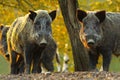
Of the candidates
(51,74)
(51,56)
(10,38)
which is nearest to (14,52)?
(10,38)

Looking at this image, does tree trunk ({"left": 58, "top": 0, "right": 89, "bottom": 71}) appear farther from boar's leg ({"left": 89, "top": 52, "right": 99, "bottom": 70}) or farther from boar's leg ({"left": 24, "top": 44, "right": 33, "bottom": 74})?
boar's leg ({"left": 24, "top": 44, "right": 33, "bottom": 74})

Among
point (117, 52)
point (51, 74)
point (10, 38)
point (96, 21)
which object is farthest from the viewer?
point (10, 38)

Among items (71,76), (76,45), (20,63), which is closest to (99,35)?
(71,76)

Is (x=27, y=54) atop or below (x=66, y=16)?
below

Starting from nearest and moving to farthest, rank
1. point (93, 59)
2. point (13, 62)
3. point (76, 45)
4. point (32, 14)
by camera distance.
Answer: point (32, 14) → point (93, 59) → point (13, 62) → point (76, 45)

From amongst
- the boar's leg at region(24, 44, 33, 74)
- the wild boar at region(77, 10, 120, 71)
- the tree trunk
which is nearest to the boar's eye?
the boar's leg at region(24, 44, 33, 74)

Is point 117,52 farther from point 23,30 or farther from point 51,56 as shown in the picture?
point 23,30

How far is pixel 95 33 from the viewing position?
36.5ft

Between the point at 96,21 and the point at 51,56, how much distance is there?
56.1 inches

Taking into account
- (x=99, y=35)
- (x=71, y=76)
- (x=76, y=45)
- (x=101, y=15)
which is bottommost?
(x=71, y=76)

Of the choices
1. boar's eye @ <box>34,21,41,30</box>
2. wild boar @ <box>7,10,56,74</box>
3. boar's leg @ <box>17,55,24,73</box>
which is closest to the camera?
wild boar @ <box>7,10,56,74</box>

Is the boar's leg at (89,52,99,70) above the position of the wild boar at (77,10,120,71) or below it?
below

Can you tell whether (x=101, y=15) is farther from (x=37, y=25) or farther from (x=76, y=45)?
(x=76, y=45)

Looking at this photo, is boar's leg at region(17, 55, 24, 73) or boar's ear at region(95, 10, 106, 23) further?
boar's leg at region(17, 55, 24, 73)
